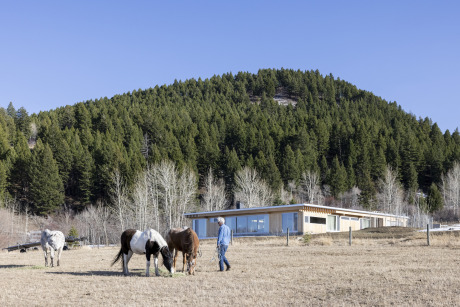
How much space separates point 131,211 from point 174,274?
44735mm

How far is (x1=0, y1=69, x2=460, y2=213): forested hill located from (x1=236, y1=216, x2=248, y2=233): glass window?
2804 cm

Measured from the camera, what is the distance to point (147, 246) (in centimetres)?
1407

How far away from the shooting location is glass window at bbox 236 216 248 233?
A: 147ft

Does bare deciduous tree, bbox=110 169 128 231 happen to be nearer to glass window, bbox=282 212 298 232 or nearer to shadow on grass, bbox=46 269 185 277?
glass window, bbox=282 212 298 232

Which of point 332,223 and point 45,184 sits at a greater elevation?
point 45,184

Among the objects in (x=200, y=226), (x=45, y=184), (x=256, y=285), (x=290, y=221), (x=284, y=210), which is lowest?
(x=200, y=226)

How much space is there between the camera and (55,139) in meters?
86.9

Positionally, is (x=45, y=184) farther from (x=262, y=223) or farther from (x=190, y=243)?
(x=190, y=243)

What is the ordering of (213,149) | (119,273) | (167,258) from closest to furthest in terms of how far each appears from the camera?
(167,258)
(119,273)
(213,149)

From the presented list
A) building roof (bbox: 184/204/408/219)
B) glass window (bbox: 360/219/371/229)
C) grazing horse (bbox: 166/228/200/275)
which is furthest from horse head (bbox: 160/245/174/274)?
glass window (bbox: 360/219/371/229)

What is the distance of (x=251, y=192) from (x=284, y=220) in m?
22.4

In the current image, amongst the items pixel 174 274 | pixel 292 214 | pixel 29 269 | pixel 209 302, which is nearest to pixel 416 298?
pixel 209 302

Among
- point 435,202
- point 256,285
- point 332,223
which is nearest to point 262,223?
point 332,223

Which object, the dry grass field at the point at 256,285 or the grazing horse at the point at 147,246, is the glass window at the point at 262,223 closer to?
the dry grass field at the point at 256,285
